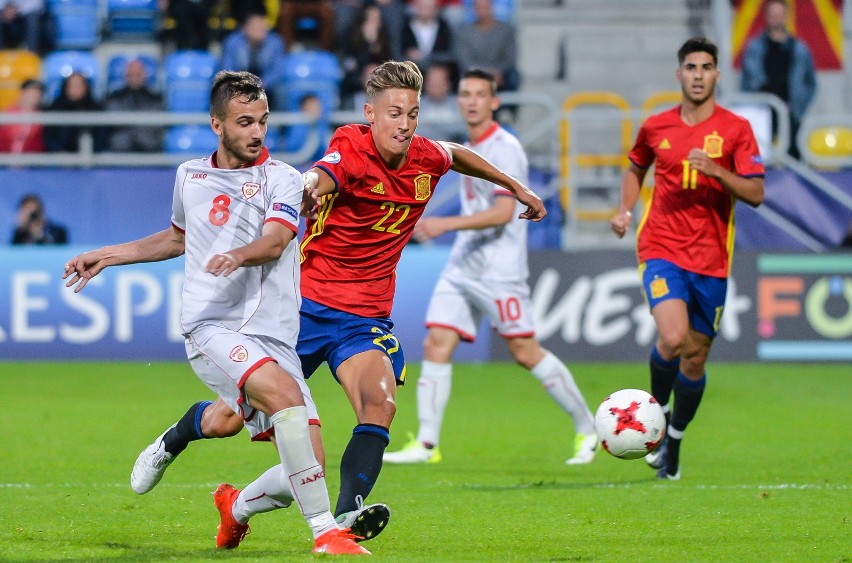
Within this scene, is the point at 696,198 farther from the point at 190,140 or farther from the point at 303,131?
the point at 190,140

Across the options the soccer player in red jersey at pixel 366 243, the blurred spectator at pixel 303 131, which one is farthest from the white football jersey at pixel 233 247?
the blurred spectator at pixel 303 131

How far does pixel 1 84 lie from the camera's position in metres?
17.6

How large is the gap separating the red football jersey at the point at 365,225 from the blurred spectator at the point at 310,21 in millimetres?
12392

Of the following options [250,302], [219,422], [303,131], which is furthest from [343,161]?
[303,131]

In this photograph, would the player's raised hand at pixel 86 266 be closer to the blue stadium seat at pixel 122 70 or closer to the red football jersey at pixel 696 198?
the red football jersey at pixel 696 198

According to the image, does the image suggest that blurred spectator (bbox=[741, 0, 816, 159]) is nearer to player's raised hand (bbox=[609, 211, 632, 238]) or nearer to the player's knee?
player's raised hand (bbox=[609, 211, 632, 238])

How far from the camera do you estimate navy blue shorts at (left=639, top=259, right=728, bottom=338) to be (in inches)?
321

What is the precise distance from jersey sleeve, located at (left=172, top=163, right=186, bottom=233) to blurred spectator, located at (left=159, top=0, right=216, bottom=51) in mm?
12765

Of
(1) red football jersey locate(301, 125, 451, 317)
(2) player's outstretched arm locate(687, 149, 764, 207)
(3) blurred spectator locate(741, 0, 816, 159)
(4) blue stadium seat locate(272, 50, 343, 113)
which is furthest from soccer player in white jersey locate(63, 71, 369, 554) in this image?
(3) blurred spectator locate(741, 0, 816, 159)

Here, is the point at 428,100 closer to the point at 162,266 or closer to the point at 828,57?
the point at 162,266

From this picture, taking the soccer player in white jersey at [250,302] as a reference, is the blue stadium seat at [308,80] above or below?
above

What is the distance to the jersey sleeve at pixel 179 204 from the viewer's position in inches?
226

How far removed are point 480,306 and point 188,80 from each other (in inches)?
351

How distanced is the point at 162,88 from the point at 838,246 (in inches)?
327
